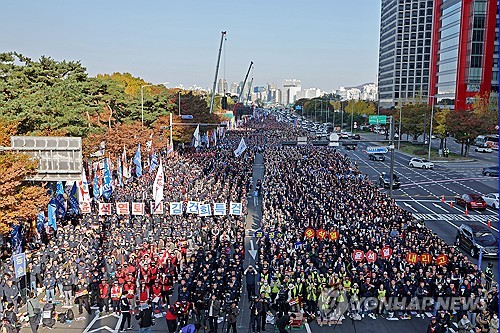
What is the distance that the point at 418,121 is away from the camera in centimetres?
6925

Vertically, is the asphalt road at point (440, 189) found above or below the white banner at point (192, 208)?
below

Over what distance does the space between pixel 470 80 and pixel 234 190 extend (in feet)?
237

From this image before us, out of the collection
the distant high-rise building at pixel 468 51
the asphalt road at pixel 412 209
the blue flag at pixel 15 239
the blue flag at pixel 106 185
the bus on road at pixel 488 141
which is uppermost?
the distant high-rise building at pixel 468 51

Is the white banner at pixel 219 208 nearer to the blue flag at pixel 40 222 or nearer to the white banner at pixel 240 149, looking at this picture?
the blue flag at pixel 40 222

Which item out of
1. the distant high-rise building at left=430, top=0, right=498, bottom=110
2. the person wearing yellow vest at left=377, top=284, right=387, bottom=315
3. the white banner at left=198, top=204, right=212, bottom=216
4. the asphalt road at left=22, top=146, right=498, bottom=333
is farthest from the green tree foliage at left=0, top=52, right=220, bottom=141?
the distant high-rise building at left=430, top=0, right=498, bottom=110

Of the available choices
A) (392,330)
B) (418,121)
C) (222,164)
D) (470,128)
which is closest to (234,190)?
(222,164)

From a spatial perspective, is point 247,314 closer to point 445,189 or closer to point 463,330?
point 463,330

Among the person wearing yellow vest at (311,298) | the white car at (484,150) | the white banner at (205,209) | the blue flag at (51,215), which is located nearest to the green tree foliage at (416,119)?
the white car at (484,150)

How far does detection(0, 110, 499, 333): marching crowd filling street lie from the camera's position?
535 inches

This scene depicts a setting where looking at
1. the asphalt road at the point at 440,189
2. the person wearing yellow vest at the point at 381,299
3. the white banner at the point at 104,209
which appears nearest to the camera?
the person wearing yellow vest at the point at 381,299

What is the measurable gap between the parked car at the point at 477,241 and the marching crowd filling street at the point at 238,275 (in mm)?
1571

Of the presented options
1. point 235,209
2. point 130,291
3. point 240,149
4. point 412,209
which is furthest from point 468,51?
point 130,291

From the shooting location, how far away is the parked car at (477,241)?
774 inches

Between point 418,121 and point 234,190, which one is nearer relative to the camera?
point 234,190
